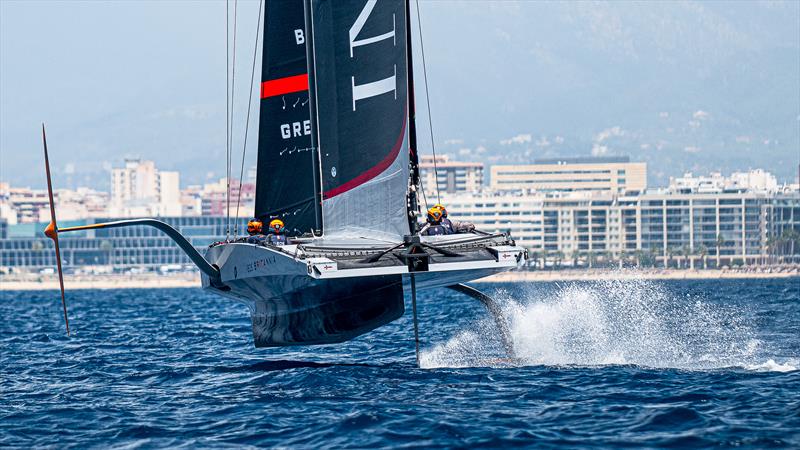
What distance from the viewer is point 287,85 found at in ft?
97.8

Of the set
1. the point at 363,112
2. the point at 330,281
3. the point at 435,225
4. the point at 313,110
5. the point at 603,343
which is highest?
the point at 313,110

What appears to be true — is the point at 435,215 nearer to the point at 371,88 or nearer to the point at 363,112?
the point at 363,112

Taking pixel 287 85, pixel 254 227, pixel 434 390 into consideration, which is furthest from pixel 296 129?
pixel 434 390

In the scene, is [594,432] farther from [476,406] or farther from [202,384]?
[202,384]

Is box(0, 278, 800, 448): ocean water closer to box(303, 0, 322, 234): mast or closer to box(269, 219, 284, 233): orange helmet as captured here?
box(269, 219, 284, 233): orange helmet

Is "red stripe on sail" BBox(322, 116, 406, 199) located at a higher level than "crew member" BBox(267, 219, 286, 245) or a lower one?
higher

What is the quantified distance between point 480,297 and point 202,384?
6.95 meters

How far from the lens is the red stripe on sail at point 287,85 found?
97.6 feet

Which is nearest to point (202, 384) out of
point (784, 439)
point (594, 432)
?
point (594, 432)

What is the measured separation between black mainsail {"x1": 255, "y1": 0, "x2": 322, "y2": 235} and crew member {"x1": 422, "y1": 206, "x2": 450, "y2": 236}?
164 inches

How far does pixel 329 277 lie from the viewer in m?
22.8

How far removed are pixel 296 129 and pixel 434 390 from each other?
993 centimetres

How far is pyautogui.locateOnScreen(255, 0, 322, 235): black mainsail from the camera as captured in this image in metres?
29.2

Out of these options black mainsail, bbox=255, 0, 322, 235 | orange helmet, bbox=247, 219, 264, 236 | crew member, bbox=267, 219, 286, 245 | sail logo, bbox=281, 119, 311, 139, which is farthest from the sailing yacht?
sail logo, bbox=281, 119, 311, 139
